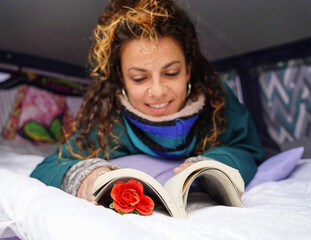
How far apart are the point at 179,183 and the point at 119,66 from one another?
68 cm

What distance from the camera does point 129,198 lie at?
677 mm

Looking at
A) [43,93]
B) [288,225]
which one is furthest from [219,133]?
[43,93]

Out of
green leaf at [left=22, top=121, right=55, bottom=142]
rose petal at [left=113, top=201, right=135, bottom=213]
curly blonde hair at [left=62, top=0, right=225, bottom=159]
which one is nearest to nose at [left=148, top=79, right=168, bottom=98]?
curly blonde hair at [left=62, top=0, right=225, bottom=159]

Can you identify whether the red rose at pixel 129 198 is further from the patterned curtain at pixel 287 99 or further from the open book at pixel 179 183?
the patterned curtain at pixel 287 99

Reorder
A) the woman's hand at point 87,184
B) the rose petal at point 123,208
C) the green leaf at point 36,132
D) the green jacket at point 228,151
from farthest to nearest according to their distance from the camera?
the green leaf at point 36,132, the green jacket at point 228,151, the woman's hand at point 87,184, the rose petal at point 123,208

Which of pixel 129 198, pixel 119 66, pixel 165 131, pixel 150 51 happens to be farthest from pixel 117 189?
pixel 119 66

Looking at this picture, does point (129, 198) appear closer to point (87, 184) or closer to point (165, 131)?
point (87, 184)

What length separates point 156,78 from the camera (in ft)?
3.53

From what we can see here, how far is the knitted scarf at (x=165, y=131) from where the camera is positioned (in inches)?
42.9

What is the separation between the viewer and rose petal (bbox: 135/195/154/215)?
68cm

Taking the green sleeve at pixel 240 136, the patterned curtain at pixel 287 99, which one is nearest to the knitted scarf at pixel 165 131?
the green sleeve at pixel 240 136

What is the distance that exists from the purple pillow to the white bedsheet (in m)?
0.27

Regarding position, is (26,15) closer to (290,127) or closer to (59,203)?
(59,203)

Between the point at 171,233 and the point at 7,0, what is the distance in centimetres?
168
